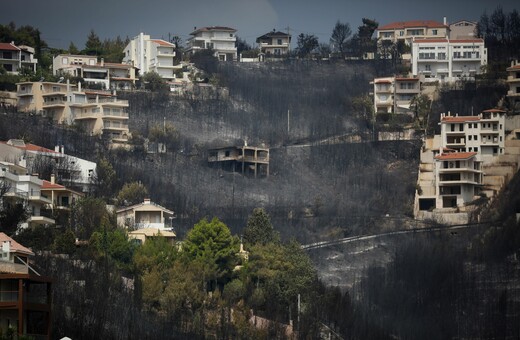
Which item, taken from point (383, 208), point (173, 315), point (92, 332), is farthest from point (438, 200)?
point (92, 332)

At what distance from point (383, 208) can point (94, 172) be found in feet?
62.9

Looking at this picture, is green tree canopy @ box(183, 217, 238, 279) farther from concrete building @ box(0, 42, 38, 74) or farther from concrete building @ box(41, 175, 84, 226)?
concrete building @ box(0, 42, 38, 74)

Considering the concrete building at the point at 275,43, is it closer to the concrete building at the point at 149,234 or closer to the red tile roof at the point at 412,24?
the red tile roof at the point at 412,24

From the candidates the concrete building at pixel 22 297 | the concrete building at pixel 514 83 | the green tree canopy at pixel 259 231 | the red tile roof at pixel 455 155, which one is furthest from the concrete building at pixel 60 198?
the concrete building at pixel 514 83

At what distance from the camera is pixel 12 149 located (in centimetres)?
11112

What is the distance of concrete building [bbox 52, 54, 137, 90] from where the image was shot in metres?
141

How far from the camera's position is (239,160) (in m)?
132

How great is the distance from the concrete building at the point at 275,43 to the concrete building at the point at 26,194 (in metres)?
57.8

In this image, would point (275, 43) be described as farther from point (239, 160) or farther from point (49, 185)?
point (49, 185)

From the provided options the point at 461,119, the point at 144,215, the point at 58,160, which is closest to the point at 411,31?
the point at 461,119

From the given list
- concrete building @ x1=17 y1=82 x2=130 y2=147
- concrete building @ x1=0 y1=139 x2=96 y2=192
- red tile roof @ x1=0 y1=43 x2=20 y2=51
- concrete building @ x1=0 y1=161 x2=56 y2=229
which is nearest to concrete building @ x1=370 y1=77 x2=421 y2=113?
concrete building @ x1=17 y1=82 x2=130 y2=147

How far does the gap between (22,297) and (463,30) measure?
304 ft

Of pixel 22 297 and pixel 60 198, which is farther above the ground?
pixel 60 198

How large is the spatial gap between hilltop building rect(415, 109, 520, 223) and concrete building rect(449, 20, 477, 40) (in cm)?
→ 2349
